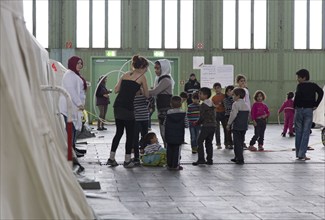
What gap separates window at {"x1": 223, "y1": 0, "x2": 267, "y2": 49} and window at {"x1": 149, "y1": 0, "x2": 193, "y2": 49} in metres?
1.57

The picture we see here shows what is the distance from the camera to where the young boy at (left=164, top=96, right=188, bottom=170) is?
957 cm

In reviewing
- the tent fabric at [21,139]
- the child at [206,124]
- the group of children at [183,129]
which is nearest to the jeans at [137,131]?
the group of children at [183,129]

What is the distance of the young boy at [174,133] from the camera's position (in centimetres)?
957

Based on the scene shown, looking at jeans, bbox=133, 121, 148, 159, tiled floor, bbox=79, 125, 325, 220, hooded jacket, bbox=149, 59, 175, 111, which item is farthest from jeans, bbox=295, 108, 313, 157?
jeans, bbox=133, 121, 148, 159

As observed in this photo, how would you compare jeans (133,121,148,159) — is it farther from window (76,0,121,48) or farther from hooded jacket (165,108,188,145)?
window (76,0,121,48)

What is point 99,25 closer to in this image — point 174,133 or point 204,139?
point 204,139

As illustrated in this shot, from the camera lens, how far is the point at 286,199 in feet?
22.9

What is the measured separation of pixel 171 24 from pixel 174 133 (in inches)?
702

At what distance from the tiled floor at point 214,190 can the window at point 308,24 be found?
53.9 ft

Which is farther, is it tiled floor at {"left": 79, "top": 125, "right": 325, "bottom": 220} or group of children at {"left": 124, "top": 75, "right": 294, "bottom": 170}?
group of children at {"left": 124, "top": 75, "right": 294, "bottom": 170}

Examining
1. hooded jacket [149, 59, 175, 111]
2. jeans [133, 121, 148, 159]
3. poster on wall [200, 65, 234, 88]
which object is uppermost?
poster on wall [200, 65, 234, 88]

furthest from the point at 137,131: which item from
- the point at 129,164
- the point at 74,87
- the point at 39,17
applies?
the point at 39,17

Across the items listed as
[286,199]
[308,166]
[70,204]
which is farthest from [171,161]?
[70,204]

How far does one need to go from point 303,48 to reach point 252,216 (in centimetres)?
2237
